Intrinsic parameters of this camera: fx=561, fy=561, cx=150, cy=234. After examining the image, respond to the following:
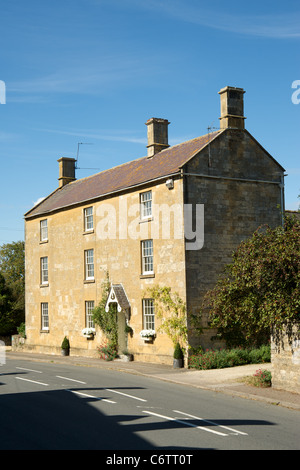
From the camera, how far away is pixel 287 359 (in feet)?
54.9

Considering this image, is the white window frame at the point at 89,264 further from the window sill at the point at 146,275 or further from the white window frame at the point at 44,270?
the white window frame at the point at 44,270

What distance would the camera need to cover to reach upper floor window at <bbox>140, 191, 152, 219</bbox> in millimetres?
27562

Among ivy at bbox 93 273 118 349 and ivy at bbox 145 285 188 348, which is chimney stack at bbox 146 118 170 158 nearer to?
ivy at bbox 93 273 118 349

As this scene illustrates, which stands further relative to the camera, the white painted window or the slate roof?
the white painted window

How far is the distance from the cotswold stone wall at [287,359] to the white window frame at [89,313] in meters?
16.3

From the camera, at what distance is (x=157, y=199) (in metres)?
26.8

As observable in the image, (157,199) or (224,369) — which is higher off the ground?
(157,199)

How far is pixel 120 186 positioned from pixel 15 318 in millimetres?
23246

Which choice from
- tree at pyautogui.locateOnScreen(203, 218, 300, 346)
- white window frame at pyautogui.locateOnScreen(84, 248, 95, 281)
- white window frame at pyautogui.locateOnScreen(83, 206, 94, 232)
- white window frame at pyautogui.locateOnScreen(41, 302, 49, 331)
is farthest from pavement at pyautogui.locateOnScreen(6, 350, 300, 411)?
white window frame at pyautogui.locateOnScreen(83, 206, 94, 232)

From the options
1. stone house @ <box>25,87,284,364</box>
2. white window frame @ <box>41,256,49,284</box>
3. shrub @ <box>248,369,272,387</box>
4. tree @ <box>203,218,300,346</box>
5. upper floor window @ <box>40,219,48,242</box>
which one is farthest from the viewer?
upper floor window @ <box>40,219,48,242</box>

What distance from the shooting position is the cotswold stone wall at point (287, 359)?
53.6 feet

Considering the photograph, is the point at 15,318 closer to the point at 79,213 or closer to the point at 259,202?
the point at 79,213

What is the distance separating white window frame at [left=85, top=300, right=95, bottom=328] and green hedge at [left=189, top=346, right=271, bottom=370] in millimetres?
9230
